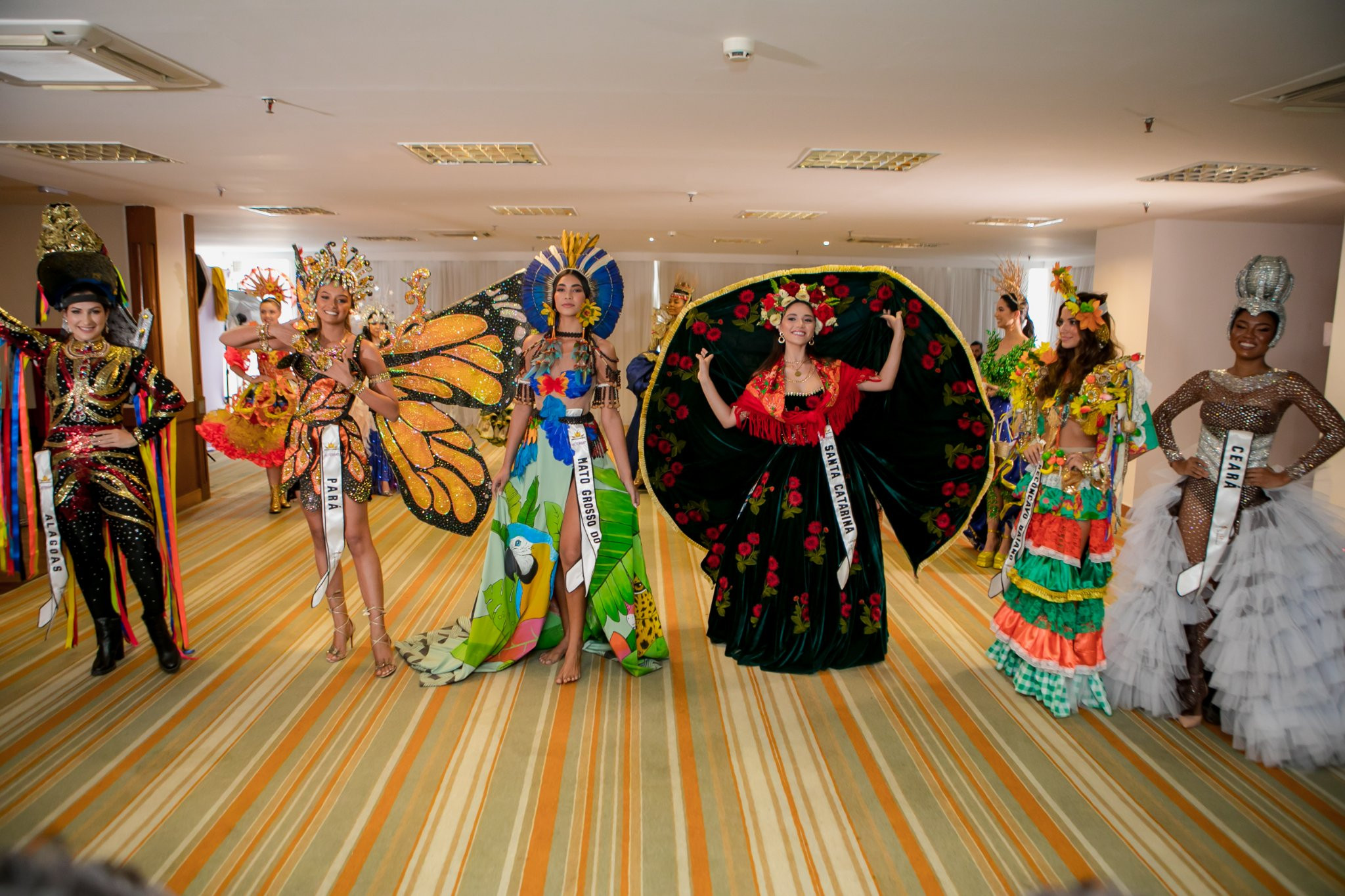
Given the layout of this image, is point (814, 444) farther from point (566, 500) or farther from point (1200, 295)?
point (1200, 295)

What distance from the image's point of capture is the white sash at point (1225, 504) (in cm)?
287

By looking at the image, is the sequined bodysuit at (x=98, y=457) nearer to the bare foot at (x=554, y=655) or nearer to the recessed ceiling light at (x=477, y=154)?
the bare foot at (x=554, y=655)

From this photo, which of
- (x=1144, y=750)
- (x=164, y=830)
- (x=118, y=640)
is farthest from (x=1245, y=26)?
(x=118, y=640)

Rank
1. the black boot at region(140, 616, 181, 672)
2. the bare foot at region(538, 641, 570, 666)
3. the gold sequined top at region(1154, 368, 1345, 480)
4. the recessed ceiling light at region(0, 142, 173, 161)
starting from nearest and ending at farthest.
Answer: the gold sequined top at region(1154, 368, 1345, 480)
the black boot at region(140, 616, 181, 672)
the bare foot at region(538, 641, 570, 666)
the recessed ceiling light at region(0, 142, 173, 161)

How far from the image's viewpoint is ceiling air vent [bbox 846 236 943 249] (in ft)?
29.0

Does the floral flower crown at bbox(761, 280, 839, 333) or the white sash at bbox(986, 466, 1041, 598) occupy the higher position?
the floral flower crown at bbox(761, 280, 839, 333)

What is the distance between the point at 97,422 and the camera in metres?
3.18

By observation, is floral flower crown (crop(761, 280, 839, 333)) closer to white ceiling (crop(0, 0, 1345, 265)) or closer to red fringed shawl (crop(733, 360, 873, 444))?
red fringed shawl (crop(733, 360, 873, 444))

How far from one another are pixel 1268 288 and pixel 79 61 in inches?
173

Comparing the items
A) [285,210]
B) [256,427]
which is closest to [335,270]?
[256,427]

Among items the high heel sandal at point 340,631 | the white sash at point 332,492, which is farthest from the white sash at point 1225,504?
the high heel sandal at point 340,631

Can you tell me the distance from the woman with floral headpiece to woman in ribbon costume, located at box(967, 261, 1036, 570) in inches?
142

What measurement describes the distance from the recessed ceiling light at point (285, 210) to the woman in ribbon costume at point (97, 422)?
3.79m

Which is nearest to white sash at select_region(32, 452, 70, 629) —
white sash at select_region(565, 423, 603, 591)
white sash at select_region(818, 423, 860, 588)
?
white sash at select_region(565, 423, 603, 591)
